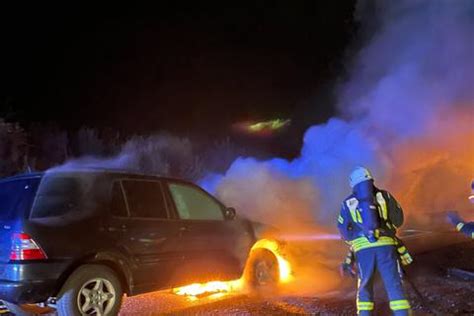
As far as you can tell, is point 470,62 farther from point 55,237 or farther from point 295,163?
point 55,237

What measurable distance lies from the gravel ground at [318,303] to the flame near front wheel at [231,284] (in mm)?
146

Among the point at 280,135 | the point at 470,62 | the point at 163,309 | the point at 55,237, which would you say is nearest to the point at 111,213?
the point at 55,237

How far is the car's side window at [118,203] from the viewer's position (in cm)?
554

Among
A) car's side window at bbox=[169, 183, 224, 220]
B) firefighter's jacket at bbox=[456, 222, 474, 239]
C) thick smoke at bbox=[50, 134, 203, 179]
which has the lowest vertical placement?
firefighter's jacket at bbox=[456, 222, 474, 239]

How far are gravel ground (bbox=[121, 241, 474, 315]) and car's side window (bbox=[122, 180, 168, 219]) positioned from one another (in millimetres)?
1203

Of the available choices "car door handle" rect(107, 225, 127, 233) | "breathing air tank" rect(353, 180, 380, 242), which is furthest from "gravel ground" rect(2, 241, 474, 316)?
"breathing air tank" rect(353, 180, 380, 242)

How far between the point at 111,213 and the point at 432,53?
31.4 ft

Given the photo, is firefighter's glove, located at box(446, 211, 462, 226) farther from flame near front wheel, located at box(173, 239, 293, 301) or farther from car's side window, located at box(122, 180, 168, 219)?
car's side window, located at box(122, 180, 168, 219)

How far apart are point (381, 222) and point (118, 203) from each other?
2.76 meters

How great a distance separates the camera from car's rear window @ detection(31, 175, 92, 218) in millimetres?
5109

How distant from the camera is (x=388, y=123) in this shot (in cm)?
1280

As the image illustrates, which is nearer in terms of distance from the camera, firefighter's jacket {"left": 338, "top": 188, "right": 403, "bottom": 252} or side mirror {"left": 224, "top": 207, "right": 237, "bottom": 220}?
firefighter's jacket {"left": 338, "top": 188, "right": 403, "bottom": 252}

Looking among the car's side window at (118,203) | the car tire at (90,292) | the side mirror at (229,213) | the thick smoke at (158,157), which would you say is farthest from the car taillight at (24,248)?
the thick smoke at (158,157)

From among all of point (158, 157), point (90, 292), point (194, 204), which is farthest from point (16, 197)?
point (158, 157)
